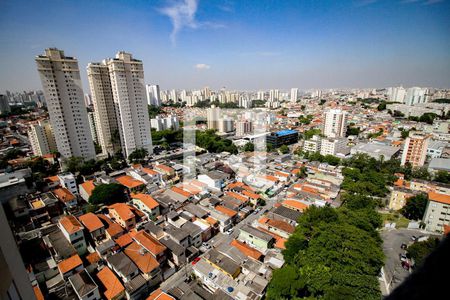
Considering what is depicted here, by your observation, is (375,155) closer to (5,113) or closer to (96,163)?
(96,163)

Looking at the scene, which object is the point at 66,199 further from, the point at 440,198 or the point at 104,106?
the point at 440,198

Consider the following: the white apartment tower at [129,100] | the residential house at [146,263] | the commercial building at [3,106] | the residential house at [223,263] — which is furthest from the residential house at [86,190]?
the commercial building at [3,106]

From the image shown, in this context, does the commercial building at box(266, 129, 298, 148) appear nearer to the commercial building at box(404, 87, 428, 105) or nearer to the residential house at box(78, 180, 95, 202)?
the residential house at box(78, 180, 95, 202)

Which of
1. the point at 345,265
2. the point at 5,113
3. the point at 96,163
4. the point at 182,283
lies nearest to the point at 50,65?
the point at 96,163

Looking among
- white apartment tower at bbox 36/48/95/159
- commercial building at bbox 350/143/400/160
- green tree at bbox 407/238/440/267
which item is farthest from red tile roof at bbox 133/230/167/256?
commercial building at bbox 350/143/400/160

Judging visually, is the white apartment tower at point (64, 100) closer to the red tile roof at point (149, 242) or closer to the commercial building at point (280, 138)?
the red tile roof at point (149, 242)
